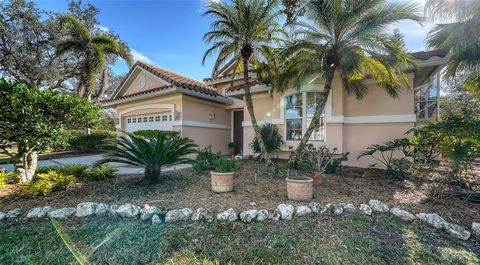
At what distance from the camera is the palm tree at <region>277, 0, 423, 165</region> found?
5730 millimetres

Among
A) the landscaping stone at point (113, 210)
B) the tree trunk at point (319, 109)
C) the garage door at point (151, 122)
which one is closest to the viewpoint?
the landscaping stone at point (113, 210)

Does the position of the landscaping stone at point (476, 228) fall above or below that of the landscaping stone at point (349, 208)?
below

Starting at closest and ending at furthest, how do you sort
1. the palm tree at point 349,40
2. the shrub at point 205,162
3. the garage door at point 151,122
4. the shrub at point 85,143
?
the palm tree at point 349,40, the shrub at point 205,162, the garage door at point 151,122, the shrub at point 85,143

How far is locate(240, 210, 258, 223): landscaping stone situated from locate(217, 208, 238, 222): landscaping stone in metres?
0.12

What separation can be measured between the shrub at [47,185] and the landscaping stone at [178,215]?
131 inches

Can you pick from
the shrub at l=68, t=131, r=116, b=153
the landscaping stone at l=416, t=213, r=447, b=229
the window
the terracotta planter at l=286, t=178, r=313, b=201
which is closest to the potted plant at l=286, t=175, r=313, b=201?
the terracotta planter at l=286, t=178, r=313, b=201

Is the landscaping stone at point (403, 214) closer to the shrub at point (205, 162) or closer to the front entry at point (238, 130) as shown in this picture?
the shrub at point (205, 162)

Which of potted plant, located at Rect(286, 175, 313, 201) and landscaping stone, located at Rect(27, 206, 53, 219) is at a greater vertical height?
potted plant, located at Rect(286, 175, 313, 201)

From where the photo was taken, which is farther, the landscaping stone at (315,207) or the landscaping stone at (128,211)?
the landscaping stone at (315,207)

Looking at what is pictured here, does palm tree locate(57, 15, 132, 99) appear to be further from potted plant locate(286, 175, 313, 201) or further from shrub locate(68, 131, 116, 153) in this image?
potted plant locate(286, 175, 313, 201)

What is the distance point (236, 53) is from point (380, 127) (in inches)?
246

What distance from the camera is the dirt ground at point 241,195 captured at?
4547mm

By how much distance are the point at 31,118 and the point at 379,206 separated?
8186 mm

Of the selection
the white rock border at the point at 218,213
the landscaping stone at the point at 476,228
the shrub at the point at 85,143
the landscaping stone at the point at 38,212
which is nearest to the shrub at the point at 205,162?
the white rock border at the point at 218,213
